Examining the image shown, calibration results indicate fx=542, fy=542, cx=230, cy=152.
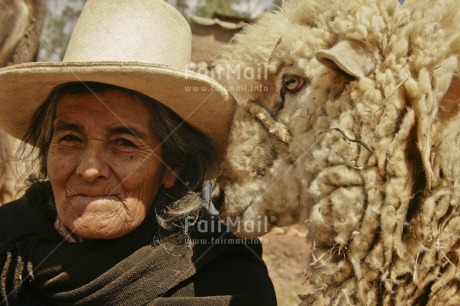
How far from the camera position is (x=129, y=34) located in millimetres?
2525

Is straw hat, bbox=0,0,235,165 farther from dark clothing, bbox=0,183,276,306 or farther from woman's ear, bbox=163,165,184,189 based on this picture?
dark clothing, bbox=0,183,276,306

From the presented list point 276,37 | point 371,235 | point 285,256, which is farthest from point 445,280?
point 285,256

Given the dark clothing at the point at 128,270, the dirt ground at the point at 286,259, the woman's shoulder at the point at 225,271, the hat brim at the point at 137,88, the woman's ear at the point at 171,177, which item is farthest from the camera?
the dirt ground at the point at 286,259

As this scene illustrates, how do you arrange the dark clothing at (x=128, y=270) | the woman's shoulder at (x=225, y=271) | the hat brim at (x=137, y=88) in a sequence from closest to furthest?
the hat brim at (x=137, y=88)
the dark clothing at (x=128, y=270)
the woman's shoulder at (x=225, y=271)

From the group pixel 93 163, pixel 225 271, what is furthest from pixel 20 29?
pixel 225 271

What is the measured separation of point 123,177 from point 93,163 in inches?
5.8

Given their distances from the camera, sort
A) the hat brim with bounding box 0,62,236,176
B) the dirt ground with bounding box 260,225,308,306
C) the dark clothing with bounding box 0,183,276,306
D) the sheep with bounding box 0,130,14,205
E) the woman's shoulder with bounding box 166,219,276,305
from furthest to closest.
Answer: the dirt ground with bounding box 260,225,308,306 < the sheep with bounding box 0,130,14,205 < the woman's shoulder with bounding box 166,219,276,305 < the dark clothing with bounding box 0,183,276,306 < the hat brim with bounding box 0,62,236,176

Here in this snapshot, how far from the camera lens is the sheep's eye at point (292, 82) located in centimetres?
259

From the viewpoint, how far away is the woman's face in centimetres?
242

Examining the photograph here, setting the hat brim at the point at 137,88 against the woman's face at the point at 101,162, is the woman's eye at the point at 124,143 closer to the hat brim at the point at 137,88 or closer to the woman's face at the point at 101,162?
the woman's face at the point at 101,162

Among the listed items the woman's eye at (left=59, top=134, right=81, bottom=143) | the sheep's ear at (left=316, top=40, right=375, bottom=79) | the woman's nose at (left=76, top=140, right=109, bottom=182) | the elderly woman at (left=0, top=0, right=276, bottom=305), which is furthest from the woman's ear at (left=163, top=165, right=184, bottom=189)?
the sheep's ear at (left=316, top=40, right=375, bottom=79)

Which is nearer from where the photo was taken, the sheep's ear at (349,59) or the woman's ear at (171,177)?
the sheep's ear at (349,59)

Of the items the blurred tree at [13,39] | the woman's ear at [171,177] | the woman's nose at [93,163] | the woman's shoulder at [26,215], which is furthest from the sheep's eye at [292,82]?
the blurred tree at [13,39]

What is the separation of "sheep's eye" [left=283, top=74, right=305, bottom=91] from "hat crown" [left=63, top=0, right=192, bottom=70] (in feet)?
1.67
